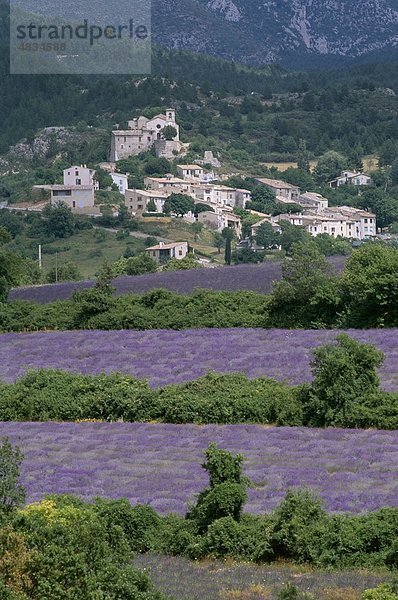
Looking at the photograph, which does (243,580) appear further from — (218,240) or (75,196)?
(75,196)

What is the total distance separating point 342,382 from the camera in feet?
117

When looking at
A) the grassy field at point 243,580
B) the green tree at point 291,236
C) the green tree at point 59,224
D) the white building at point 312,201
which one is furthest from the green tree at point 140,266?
the white building at point 312,201

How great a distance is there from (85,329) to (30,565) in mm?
32479

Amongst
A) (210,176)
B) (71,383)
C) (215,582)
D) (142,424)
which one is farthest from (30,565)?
(210,176)

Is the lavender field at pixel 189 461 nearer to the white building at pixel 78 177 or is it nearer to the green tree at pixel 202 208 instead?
the green tree at pixel 202 208

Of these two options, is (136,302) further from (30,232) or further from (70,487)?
(30,232)

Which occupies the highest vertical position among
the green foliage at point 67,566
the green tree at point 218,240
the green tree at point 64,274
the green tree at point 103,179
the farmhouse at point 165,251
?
the green tree at point 103,179

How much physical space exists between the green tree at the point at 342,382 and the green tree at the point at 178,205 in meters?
110

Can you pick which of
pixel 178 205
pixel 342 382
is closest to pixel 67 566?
pixel 342 382

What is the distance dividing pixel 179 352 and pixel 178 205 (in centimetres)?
10208

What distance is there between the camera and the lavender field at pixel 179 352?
42312 millimetres

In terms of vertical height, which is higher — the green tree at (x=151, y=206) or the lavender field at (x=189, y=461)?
the green tree at (x=151, y=206)

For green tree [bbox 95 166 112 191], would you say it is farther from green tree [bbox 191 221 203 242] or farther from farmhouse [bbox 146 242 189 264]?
farmhouse [bbox 146 242 189 264]

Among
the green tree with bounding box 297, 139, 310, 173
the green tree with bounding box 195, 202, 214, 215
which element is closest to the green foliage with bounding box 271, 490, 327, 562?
the green tree with bounding box 195, 202, 214, 215
